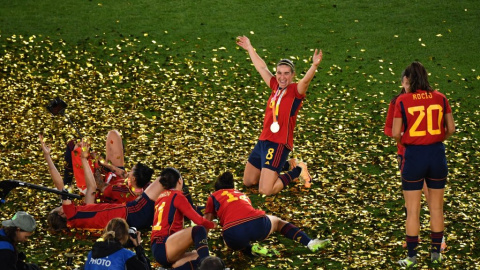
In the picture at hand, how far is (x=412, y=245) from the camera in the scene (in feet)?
28.0

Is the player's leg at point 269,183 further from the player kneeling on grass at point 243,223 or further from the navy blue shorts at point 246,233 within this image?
the navy blue shorts at point 246,233

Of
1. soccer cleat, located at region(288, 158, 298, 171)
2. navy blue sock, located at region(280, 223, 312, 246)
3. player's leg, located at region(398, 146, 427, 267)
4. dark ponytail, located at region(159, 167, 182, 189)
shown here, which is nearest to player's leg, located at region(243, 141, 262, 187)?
soccer cleat, located at region(288, 158, 298, 171)

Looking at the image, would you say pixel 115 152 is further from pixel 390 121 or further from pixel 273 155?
pixel 390 121

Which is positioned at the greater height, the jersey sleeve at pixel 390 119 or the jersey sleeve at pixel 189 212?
the jersey sleeve at pixel 390 119

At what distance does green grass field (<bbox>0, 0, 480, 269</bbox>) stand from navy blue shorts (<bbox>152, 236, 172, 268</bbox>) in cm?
78

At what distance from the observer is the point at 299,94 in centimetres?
1090

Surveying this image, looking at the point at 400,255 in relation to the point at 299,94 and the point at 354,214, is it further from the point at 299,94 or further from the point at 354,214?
the point at 299,94

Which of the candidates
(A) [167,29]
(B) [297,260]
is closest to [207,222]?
(B) [297,260]

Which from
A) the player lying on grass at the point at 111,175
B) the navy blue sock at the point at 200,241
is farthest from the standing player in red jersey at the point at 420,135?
the player lying on grass at the point at 111,175

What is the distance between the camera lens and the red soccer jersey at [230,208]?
8703 mm

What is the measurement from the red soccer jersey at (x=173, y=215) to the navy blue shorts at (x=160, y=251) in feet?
0.21

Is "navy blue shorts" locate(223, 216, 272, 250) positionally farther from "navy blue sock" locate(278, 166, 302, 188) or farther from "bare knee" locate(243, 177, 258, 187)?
"bare knee" locate(243, 177, 258, 187)

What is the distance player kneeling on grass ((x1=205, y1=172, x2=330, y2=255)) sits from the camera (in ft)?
28.5

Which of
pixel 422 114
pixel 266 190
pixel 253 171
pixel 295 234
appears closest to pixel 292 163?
pixel 253 171
